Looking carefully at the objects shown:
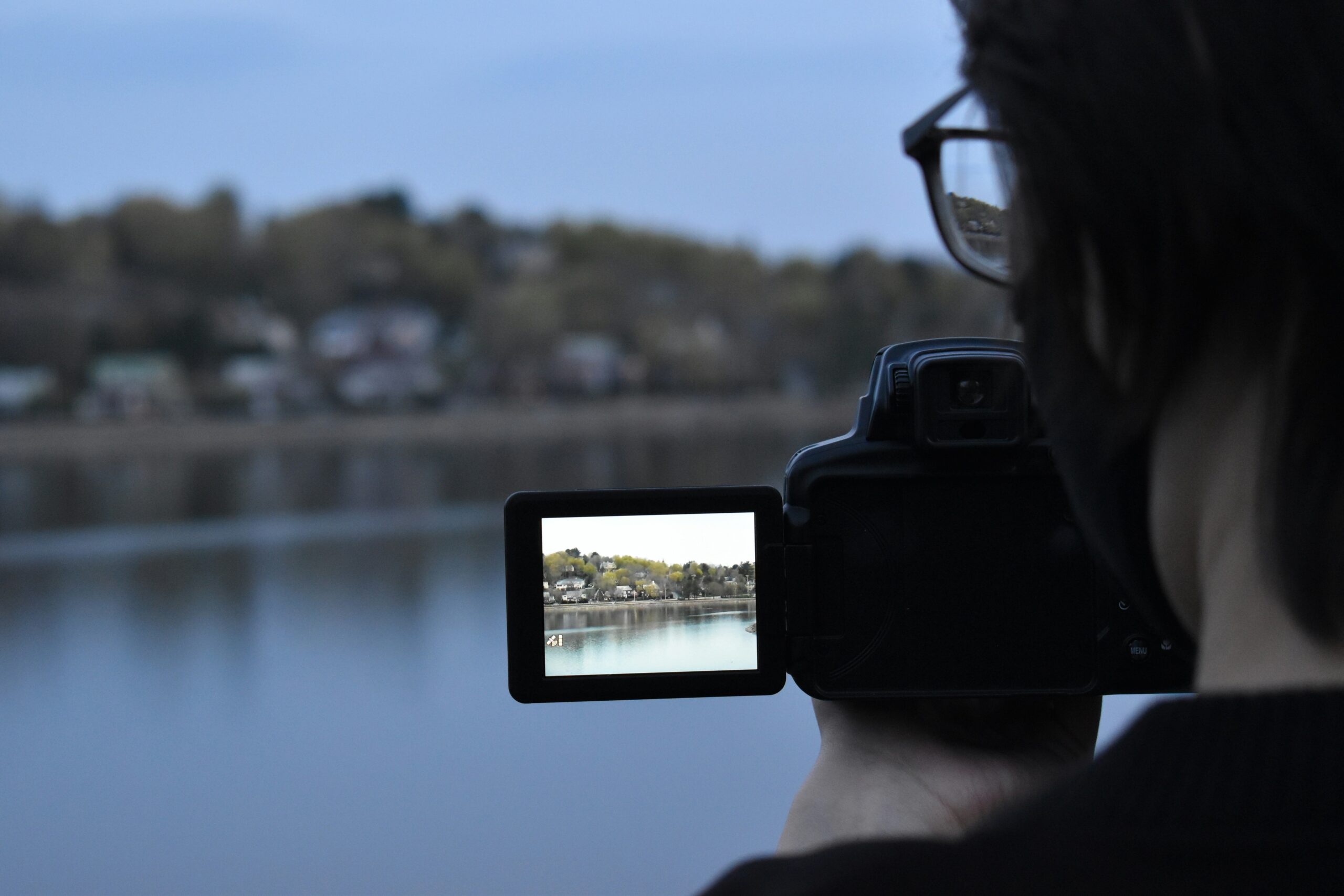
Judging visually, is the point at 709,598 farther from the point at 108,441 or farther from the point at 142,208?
the point at 142,208

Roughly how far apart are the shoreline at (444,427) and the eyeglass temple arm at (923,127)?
58.4 ft

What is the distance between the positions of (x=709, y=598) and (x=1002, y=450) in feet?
0.70

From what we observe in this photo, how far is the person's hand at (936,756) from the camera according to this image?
75 cm

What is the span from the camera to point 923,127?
63 cm

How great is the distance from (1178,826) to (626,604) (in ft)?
1.64

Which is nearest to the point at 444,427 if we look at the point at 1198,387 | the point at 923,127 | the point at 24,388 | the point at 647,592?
the point at 24,388

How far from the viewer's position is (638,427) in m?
21.3

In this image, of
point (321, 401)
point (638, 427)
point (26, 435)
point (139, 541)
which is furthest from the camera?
point (321, 401)

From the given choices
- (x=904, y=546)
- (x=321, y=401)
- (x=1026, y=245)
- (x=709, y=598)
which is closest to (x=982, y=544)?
(x=904, y=546)

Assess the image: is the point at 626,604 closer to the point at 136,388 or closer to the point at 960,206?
the point at 960,206

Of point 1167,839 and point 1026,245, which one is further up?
point 1026,245

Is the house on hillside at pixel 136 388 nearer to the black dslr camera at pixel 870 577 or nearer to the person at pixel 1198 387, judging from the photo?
the black dslr camera at pixel 870 577

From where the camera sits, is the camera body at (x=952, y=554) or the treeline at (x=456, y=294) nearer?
the camera body at (x=952, y=554)

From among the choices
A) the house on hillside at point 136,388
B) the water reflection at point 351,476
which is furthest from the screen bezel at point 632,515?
the house on hillside at point 136,388
